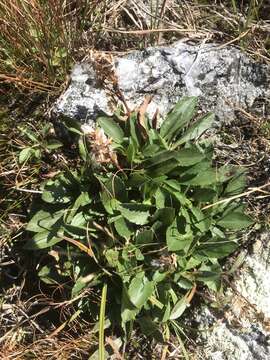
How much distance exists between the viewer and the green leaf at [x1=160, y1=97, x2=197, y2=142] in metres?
2.37

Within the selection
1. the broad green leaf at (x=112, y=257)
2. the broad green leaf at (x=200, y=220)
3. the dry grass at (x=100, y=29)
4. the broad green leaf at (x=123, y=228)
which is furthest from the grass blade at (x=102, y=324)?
the dry grass at (x=100, y=29)

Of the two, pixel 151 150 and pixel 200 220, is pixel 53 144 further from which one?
pixel 200 220

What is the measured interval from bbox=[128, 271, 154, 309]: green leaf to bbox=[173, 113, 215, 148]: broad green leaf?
0.53 meters

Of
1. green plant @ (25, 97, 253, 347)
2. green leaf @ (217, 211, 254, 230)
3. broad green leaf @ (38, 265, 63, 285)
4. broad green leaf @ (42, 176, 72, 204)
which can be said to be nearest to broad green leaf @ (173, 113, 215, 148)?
green plant @ (25, 97, 253, 347)

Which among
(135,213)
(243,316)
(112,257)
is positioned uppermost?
(135,213)

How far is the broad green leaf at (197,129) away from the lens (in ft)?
7.77

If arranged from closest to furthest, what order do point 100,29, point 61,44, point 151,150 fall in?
point 151,150
point 61,44
point 100,29

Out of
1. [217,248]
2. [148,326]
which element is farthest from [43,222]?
[217,248]

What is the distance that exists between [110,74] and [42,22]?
0.34 metres

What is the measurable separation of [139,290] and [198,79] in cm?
94

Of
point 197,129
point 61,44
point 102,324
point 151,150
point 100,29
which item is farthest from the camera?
point 100,29

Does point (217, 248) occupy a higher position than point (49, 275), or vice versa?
point (217, 248)

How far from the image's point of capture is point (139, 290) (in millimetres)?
2256

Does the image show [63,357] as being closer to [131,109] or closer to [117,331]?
[117,331]
